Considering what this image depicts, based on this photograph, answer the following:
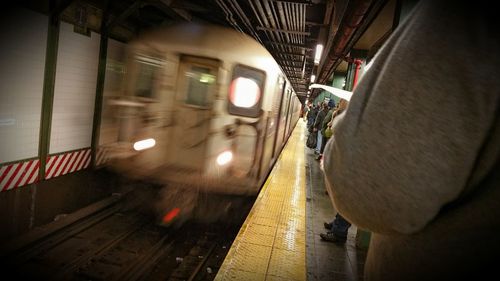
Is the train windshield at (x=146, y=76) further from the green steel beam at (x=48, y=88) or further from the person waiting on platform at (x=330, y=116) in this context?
the person waiting on platform at (x=330, y=116)

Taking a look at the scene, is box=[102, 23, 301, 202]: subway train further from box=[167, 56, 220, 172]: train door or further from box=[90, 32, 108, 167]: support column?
box=[90, 32, 108, 167]: support column

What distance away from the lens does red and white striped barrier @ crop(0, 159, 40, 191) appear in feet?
16.2

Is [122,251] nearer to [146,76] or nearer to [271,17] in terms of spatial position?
[146,76]

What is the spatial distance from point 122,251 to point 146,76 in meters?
2.85

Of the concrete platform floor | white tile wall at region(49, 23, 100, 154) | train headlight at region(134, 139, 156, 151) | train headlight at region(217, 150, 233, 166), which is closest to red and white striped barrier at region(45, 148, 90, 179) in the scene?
white tile wall at region(49, 23, 100, 154)

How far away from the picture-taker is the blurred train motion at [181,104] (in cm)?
514

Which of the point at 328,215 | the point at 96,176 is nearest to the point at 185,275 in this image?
the point at 328,215

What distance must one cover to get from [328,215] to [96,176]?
17.5 feet

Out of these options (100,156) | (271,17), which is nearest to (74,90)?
(100,156)

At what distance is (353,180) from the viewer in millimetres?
788

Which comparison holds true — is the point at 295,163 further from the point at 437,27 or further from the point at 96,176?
the point at 437,27

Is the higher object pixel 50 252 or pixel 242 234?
pixel 242 234

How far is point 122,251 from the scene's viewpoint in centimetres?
488

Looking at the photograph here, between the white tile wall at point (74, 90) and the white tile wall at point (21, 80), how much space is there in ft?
1.41
